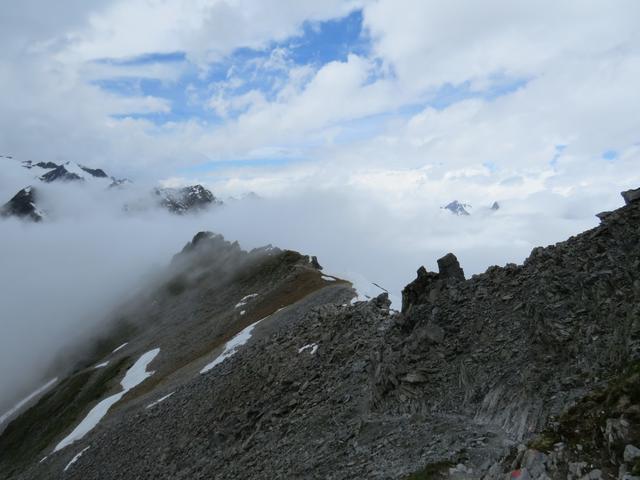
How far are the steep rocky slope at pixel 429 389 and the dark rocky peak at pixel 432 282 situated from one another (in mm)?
115

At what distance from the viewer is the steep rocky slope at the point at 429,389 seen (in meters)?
18.5

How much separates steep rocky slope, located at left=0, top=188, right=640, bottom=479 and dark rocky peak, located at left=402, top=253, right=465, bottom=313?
115 millimetres

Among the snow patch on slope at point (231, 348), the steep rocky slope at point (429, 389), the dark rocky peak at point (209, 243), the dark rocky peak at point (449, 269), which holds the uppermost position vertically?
the dark rocky peak at point (209, 243)

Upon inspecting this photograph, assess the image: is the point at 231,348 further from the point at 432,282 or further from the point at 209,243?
the point at 209,243

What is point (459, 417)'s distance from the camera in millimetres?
24453

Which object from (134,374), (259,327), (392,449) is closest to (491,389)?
(392,449)

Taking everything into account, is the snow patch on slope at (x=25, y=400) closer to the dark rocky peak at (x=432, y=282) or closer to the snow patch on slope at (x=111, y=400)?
the snow patch on slope at (x=111, y=400)

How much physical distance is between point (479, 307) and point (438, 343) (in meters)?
3.39

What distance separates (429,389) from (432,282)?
9.71 meters

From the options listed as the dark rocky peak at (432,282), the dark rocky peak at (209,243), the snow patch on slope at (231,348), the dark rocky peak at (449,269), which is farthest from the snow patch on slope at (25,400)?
the dark rocky peak at (449,269)

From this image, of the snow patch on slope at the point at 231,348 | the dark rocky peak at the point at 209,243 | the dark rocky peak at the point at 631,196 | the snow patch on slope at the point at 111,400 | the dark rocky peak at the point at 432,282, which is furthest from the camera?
the dark rocky peak at the point at 209,243

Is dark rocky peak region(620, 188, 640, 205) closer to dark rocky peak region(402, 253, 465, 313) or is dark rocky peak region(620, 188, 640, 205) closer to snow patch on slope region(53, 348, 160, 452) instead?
dark rocky peak region(402, 253, 465, 313)

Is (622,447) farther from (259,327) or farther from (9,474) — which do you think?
(9,474)

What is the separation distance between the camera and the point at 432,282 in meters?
35.8
